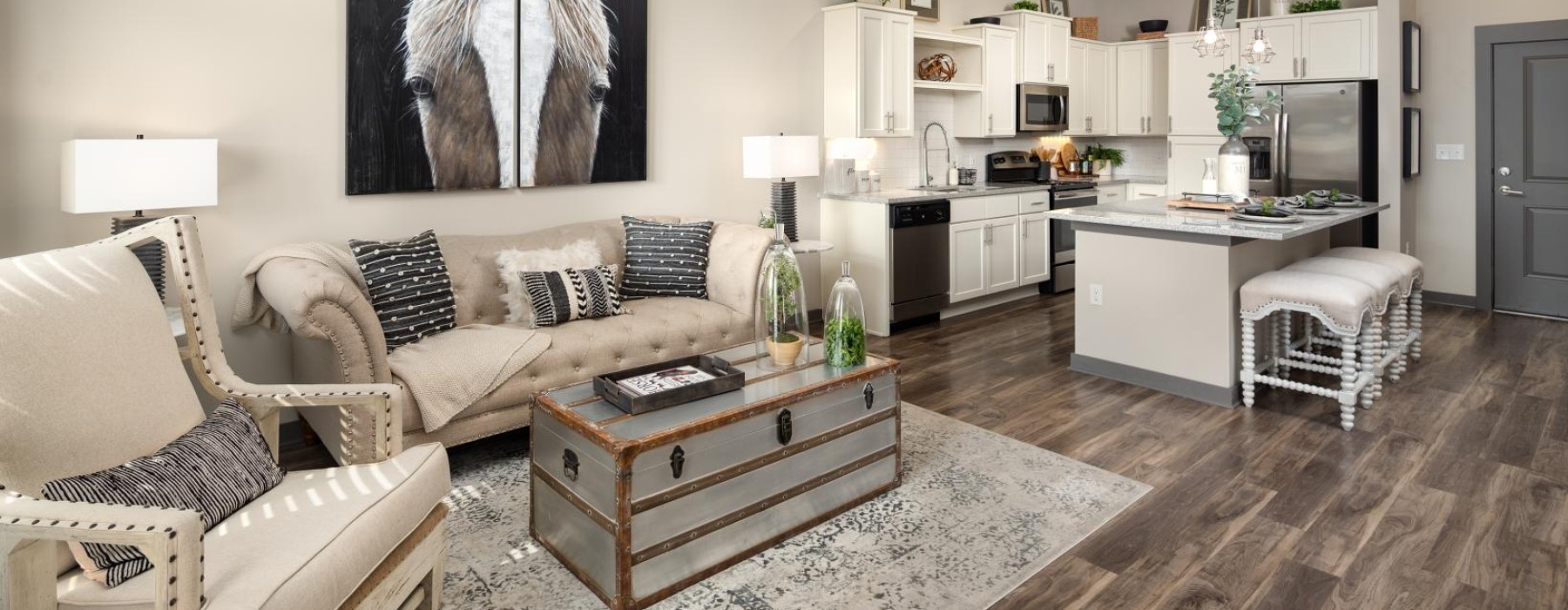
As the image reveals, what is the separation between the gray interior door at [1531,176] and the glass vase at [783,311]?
556 cm

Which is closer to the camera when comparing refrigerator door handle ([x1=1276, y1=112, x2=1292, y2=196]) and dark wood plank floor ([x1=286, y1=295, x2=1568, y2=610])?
dark wood plank floor ([x1=286, y1=295, x2=1568, y2=610])

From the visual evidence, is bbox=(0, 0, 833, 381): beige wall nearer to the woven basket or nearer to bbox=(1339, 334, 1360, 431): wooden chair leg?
bbox=(1339, 334, 1360, 431): wooden chair leg

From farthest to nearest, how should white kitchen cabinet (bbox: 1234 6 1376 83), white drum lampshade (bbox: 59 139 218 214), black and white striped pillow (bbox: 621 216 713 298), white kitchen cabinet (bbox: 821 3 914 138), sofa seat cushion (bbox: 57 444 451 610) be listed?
white kitchen cabinet (bbox: 1234 6 1376 83), white kitchen cabinet (bbox: 821 3 914 138), black and white striped pillow (bbox: 621 216 713 298), white drum lampshade (bbox: 59 139 218 214), sofa seat cushion (bbox: 57 444 451 610)

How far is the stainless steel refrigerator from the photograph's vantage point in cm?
618

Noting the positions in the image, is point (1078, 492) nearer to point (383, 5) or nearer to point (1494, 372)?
point (1494, 372)

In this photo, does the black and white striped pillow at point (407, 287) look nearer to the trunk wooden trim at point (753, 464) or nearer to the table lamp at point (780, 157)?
the trunk wooden trim at point (753, 464)

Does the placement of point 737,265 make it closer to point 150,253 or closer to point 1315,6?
point 150,253

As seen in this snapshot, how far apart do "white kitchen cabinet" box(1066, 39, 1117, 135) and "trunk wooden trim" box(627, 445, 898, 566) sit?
5.19m

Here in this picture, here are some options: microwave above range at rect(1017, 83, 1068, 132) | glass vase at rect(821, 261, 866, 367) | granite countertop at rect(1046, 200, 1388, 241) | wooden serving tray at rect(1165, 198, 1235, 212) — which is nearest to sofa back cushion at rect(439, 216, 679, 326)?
glass vase at rect(821, 261, 866, 367)

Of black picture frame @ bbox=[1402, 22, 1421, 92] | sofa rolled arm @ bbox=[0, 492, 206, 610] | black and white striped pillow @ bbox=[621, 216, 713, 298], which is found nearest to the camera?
sofa rolled arm @ bbox=[0, 492, 206, 610]

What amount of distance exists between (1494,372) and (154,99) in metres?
6.16

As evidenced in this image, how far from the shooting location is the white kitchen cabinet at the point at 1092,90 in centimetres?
739

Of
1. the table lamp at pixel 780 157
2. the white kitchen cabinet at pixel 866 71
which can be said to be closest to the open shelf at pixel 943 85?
the white kitchen cabinet at pixel 866 71

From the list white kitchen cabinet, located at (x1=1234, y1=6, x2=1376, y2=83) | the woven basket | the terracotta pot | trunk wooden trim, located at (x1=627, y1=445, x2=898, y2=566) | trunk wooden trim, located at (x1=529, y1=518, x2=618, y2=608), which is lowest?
trunk wooden trim, located at (x1=529, y1=518, x2=618, y2=608)
